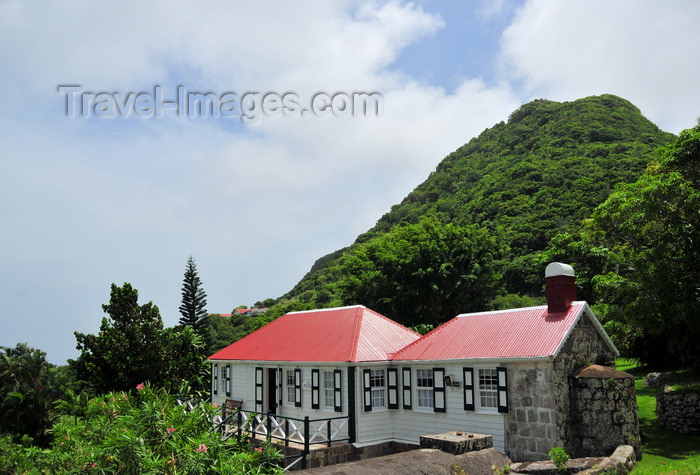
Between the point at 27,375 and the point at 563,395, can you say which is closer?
the point at 563,395

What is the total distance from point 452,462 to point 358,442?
7836mm

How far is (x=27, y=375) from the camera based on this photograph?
21.3 meters

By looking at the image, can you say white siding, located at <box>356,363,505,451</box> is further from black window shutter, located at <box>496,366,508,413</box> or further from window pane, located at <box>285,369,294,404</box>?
window pane, located at <box>285,369,294,404</box>

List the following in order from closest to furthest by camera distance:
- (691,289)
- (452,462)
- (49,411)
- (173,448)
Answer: (173,448), (452,462), (691,289), (49,411)

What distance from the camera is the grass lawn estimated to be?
1183 cm

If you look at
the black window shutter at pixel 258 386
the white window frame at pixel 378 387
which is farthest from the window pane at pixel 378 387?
the black window shutter at pixel 258 386

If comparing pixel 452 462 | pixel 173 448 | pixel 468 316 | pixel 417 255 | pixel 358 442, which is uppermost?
pixel 417 255

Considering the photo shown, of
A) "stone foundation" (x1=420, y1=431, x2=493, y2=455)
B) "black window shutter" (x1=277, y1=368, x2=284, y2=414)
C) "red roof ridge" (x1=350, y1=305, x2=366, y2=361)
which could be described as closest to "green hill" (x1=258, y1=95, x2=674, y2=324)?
"red roof ridge" (x1=350, y1=305, x2=366, y2=361)

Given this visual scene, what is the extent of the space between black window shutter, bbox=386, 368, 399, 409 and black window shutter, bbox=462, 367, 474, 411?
2.84m

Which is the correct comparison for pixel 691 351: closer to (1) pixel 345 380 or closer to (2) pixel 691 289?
(2) pixel 691 289

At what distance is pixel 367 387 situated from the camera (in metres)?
18.0

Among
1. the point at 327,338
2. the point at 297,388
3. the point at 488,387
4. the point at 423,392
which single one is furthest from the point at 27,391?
the point at 488,387

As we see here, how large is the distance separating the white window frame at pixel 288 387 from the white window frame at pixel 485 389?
7.48 meters

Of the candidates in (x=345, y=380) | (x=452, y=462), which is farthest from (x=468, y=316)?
(x=452, y=462)
